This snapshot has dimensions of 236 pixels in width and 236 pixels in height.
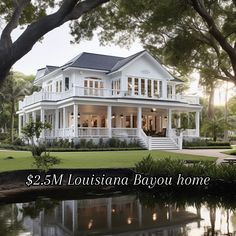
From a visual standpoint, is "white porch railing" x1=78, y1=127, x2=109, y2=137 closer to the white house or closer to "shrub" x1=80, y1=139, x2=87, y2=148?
the white house

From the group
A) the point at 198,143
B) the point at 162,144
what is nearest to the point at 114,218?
the point at 162,144

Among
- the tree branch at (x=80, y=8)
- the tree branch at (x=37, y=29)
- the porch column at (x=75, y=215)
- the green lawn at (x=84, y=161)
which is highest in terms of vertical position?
the tree branch at (x=80, y=8)

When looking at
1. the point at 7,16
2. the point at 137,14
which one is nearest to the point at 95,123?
the point at 137,14

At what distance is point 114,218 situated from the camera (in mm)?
9547

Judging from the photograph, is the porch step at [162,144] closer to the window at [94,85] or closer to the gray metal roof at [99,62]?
the window at [94,85]

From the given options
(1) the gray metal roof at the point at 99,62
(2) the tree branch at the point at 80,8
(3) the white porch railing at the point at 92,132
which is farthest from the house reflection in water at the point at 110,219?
(1) the gray metal roof at the point at 99,62

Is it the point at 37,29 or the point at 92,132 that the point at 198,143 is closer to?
the point at 92,132

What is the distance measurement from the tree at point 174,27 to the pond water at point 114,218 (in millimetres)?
7427

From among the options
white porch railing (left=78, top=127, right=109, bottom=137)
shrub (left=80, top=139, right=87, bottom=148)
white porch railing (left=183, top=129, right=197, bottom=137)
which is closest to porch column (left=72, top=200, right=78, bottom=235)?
shrub (left=80, top=139, right=87, bottom=148)

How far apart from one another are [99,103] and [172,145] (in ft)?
25.5

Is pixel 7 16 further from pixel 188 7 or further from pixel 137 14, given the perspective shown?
pixel 188 7

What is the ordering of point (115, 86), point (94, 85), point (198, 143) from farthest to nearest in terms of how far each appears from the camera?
point (115, 86)
point (94, 85)
point (198, 143)

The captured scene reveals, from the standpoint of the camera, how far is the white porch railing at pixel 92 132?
34250 mm

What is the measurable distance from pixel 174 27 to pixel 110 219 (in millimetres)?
12028
